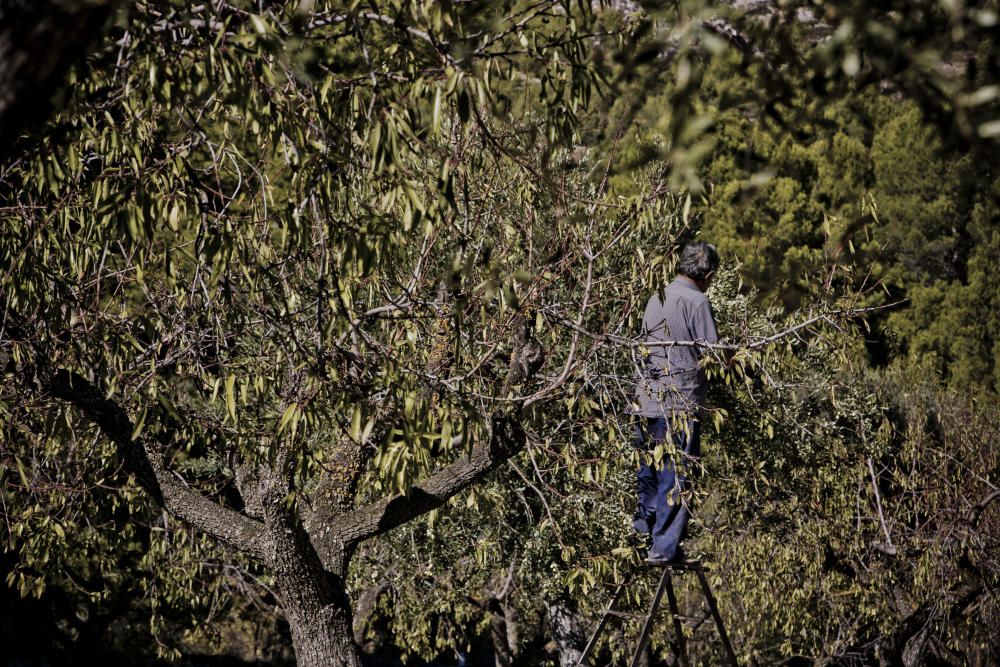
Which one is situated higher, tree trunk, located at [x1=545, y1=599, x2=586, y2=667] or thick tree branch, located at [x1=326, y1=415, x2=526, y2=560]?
thick tree branch, located at [x1=326, y1=415, x2=526, y2=560]

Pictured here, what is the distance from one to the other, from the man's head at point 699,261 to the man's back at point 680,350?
8cm

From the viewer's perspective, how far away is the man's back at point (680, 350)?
5.76 metres

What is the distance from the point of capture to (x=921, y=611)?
11.4 metres

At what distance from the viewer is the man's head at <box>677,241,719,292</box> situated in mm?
5914

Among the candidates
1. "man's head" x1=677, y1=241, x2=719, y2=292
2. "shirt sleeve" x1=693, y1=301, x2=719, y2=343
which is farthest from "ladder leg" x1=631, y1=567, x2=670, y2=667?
"man's head" x1=677, y1=241, x2=719, y2=292

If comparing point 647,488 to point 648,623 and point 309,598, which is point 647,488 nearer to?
point 648,623

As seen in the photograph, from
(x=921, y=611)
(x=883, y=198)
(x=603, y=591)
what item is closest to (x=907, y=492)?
(x=921, y=611)

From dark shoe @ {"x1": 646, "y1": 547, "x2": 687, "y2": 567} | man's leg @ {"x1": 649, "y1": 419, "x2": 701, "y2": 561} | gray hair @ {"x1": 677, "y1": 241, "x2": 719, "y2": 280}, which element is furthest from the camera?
gray hair @ {"x1": 677, "y1": 241, "x2": 719, "y2": 280}

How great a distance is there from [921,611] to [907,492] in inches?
54.3

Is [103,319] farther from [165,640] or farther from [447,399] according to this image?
[165,640]

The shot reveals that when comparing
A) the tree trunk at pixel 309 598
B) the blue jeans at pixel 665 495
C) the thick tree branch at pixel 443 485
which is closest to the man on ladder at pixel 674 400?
the blue jeans at pixel 665 495

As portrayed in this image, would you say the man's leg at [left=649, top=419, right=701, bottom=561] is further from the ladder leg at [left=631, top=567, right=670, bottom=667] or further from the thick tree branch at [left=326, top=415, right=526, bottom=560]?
the thick tree branch at [left=326, top=415, right=526, bottom=560]

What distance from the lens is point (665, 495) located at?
5.67 metres

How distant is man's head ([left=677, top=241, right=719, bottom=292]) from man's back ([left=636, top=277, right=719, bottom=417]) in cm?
8
